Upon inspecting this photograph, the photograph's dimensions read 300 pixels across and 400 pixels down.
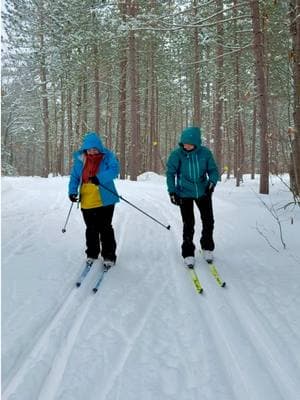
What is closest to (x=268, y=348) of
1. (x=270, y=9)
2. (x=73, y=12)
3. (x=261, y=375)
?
(x=261, y=375)

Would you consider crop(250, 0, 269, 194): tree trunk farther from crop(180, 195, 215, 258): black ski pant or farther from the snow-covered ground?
crop(180, 195, 215, 258): black ski pant

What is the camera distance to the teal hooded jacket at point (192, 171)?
6258 mm

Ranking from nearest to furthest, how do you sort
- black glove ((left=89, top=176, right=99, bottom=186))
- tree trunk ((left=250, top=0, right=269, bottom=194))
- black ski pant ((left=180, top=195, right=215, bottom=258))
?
black glove ((left=89, top=176, right=99, bottom=186)) → black ski pant ((left=180, top=195, right=215, bottom=258)) → tree trunk ((left=250, top=0, right=269, bottom=194))

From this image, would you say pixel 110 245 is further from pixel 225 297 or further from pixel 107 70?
pixel 107 70

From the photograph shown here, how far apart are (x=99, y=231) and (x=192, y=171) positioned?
1660mm

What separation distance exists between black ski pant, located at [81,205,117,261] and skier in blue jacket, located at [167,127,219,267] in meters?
1.03

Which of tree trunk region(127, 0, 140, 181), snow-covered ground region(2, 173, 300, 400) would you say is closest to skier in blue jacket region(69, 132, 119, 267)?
snow-covered ground region(2, 173, 300, 400)

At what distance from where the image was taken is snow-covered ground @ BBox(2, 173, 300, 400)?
3.07 meters

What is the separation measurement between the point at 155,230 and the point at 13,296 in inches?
165

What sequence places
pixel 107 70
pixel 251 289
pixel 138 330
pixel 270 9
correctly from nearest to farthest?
pixel 138 330
pixel 251 289
pixel 270 9
pixel 107 70

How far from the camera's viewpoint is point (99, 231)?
625cm

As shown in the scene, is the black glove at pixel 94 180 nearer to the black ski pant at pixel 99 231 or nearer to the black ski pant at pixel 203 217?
the black ski pant at pixel 99 231

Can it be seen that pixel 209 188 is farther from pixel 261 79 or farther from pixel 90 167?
pixel 261 79

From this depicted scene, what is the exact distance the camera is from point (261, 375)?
10.4 feet
